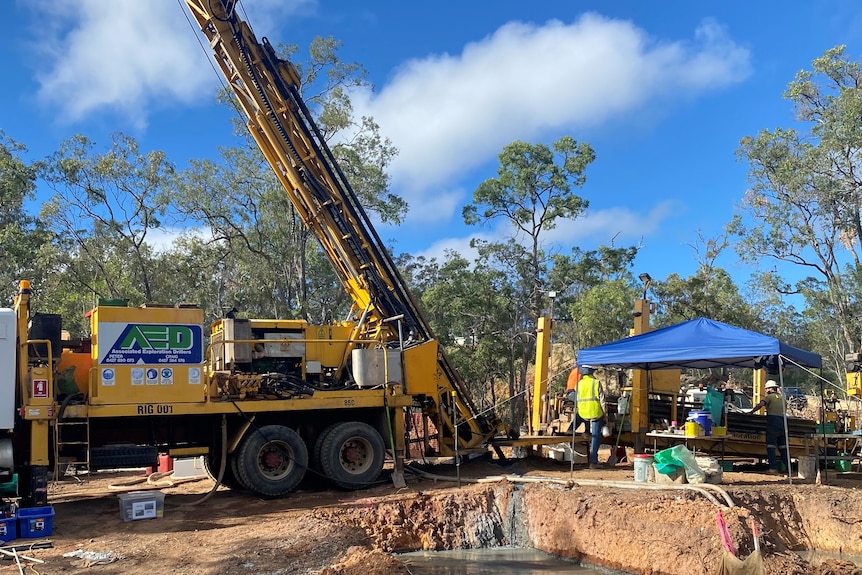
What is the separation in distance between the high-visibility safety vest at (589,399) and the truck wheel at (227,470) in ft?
18.8

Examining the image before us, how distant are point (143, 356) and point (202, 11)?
5.64 m

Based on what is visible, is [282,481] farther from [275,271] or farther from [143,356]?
[275,271]

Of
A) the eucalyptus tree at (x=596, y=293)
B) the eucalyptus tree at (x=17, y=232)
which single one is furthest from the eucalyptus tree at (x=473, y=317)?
the eucalyptus tree at (x=17, y=232)

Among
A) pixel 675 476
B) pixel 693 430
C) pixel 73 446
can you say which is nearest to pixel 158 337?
pixel 73 446

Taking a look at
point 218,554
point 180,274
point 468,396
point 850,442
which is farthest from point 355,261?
point 180,274

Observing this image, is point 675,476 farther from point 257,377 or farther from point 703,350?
point 257,377

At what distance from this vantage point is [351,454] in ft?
37.4

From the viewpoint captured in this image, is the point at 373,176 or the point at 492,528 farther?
the point at 373,176

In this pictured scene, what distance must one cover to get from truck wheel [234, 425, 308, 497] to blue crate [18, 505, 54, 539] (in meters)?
2.75

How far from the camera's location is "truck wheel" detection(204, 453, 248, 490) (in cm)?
1059

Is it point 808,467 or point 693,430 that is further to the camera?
point 693,430

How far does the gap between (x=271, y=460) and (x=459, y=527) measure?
3025 millimetres

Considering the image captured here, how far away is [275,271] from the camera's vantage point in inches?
1139

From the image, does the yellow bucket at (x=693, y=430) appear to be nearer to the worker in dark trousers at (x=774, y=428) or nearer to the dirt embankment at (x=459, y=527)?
the dirt embankment at (x=459, y=527)
